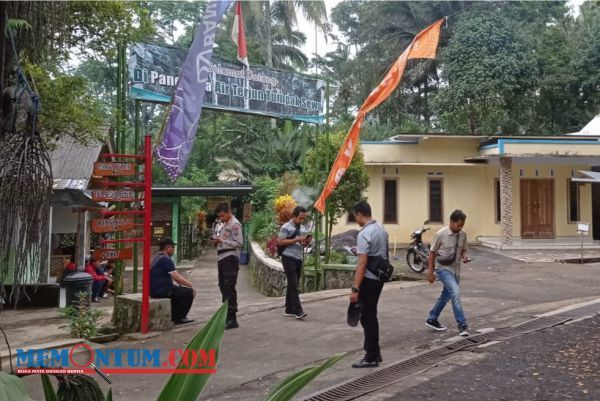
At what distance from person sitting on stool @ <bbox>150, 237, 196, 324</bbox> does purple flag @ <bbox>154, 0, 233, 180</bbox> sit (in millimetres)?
1113

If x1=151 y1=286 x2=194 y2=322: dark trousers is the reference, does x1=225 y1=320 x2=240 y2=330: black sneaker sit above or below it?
below

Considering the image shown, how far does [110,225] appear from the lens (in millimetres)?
6984

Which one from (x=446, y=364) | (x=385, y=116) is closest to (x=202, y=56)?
(x=446, y=364)

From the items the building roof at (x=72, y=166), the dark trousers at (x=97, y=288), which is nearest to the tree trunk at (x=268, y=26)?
the building roof at (x=72, y=166)

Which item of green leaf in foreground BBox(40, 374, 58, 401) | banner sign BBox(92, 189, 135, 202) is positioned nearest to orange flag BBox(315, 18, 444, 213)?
banner sign BBox(92, 189, 135, 202)

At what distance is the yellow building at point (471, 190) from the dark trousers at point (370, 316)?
1366cm

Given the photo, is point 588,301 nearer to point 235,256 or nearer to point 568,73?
point 235,256

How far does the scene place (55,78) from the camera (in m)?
7.52

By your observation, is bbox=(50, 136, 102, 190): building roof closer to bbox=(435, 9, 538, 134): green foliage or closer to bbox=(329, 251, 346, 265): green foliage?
bbox=(329, 251, 346, 265): green foliage

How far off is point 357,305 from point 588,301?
18.0ft

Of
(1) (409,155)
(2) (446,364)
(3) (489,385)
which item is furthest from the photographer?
(1) (409,155)

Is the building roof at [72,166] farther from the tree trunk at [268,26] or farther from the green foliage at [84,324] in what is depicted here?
the tree trunk at [268,26]

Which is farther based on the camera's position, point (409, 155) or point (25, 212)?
point (409, 155)

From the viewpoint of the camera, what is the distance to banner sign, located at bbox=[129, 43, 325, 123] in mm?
8078
